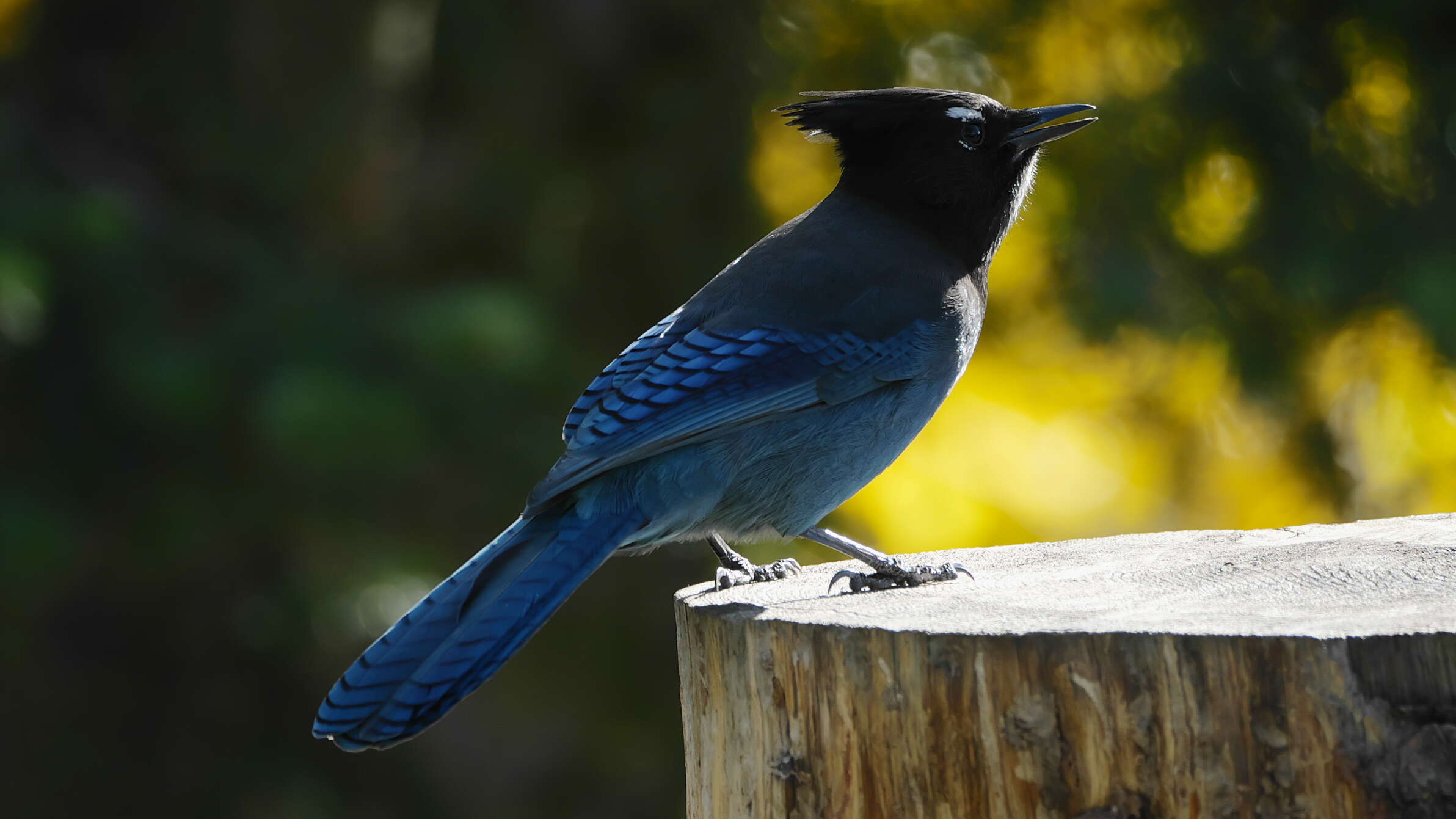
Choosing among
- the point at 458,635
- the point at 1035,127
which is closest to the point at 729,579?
the point at 458,635

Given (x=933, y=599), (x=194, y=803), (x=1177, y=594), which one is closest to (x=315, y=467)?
(x=194, y=803)

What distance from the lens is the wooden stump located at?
1.54m

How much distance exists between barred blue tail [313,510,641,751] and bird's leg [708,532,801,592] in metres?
0.35

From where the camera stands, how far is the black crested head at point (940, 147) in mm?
3035

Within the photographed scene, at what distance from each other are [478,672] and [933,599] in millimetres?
667

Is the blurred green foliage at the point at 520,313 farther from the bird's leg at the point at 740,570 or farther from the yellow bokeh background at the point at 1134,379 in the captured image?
the bird's leg at the point at 740,570

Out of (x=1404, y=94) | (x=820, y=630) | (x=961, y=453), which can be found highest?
(x=1404, y=94)

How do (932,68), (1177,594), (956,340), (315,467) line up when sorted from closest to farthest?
Result: (1177,594) → (956,340) → (315,467) → (932,68)

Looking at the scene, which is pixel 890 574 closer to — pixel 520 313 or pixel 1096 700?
pixel 1096 700

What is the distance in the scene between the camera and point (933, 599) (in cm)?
202

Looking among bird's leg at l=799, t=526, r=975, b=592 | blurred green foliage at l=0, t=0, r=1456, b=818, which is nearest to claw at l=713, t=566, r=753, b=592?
bird's leg at l=799, t=526, r=975, b=592

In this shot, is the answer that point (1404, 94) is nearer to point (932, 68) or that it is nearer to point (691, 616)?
point (932, 68)

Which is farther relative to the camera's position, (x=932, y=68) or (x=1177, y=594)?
(x=932, y=68)

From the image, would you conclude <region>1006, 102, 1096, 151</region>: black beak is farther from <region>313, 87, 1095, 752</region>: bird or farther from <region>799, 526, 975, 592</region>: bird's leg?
<region>799, 526, 975, 592</region>: bird's leg
